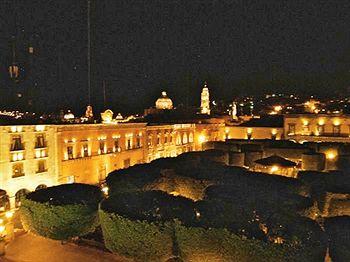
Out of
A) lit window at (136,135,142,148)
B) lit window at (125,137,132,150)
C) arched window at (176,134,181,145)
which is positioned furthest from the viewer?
arched window at (176,134,181,145)

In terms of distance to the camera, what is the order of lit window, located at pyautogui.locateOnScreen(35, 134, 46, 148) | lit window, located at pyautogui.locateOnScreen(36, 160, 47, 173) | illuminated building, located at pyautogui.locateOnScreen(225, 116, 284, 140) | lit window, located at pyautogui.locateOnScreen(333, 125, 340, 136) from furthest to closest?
illuminated building, located at pyautogui.locateOnScreen(225, 116, 284, 140)
lit window, located at pyautogui.locateOnScreen(333, 125, 340, 136)
lit window, located at pyautogui.locateOnScreen(36, 160, 47, 173)
lit window, located at pyautogui.locateOnScreen(35, 134, 46, 148)

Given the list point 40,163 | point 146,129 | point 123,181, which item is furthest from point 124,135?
point 123,181

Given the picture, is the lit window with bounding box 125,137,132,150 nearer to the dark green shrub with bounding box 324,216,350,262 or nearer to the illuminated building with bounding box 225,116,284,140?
the illuminated building with bounding box 225,116,284,140

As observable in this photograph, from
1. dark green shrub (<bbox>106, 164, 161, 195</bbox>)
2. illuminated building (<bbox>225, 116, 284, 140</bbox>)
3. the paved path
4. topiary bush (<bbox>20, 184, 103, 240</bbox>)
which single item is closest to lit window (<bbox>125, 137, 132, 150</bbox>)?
dark green shrub (<bbox>106, 164, 161, 195</bbox>)

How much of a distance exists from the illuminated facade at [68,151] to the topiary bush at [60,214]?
11.6 m

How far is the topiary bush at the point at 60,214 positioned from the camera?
69.2 feet

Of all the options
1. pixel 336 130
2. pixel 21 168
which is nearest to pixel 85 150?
pixel 21 168

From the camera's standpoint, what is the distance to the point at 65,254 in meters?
21.6

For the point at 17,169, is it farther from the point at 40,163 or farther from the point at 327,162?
the point at 327,162

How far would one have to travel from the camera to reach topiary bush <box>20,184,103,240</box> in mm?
21078

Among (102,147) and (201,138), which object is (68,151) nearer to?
(102,147)

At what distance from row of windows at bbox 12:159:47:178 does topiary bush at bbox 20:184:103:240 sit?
11.5 metres

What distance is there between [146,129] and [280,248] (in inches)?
1443

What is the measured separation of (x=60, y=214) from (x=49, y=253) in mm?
2930
